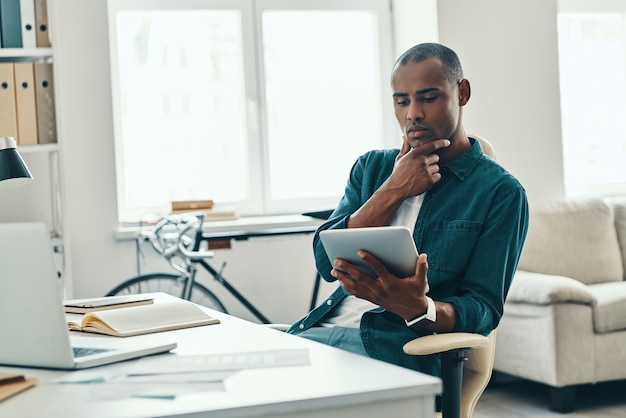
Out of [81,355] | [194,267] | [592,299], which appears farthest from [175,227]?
[81,355]

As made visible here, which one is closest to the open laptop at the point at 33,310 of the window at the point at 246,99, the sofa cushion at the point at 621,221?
the window at the point at 246,99

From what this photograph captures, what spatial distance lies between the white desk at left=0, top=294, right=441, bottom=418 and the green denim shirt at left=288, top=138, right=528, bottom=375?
0.52 metres

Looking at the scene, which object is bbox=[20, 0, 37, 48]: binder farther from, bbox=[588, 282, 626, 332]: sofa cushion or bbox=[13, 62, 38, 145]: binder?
bbox=[588, 282, 626, 332]: sofa cushion

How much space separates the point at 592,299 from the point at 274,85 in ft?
6.37

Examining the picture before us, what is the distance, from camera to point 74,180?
4.21 m

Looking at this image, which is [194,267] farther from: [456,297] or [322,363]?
[322,363]

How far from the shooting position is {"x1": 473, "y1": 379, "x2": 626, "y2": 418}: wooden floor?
3.68m

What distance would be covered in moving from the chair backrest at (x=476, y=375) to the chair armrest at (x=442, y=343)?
165 mm

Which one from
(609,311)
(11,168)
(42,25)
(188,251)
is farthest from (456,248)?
(188,251)

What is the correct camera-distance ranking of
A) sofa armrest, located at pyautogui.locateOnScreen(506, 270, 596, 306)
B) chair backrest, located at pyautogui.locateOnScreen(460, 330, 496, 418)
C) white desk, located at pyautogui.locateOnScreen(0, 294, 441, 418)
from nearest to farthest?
white desk, located at pyautogui.locateOnScreen(0, 294, 441, 418)
chair backrest, located at pyautogui.locateOnScreen(460, 330, 496, 418)
sofa armrest, located at pyautogui.locateOnScreen(506, 270, 596, 306)

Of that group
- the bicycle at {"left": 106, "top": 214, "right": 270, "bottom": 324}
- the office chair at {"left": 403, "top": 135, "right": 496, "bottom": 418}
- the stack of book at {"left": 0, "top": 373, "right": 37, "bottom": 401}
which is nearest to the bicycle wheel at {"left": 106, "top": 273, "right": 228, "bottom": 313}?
the bicycle at {"left": 106, "top": 214, "right": 270, "bottom": 324}

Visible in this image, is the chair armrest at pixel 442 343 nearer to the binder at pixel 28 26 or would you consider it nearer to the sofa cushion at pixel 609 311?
the sofa cushion at pixel 609 311

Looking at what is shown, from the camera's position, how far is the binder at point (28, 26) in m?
3.43

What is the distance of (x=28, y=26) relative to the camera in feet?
11.3
